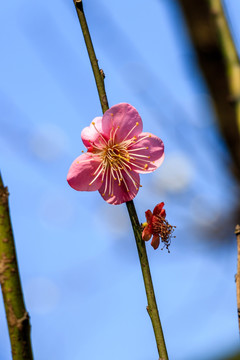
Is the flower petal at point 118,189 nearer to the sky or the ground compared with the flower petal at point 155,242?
nearer to the sky

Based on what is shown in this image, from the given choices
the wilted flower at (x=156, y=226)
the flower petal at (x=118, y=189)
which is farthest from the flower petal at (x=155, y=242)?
the flower petal at (x=118, y=189)

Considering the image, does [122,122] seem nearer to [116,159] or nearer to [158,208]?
[116,159]

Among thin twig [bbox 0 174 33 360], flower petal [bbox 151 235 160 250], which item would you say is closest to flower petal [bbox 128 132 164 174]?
flower petal [bbox 151 235 160 250]

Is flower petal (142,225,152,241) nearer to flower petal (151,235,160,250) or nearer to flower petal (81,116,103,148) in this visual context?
flower petal (151,235,160,250)

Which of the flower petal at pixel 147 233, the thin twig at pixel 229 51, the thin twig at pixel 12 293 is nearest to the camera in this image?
the thin twig at pixel 229 51

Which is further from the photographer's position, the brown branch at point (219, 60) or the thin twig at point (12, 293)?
the thin twig at point (12, 293)

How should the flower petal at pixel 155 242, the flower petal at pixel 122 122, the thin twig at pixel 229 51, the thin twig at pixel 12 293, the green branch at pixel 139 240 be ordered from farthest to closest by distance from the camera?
the flower petal at pixel 122 122
the flower petal at pixel 155 242
the green branch at pixel 139 240
the thin twig at pixel 12 293
the thin twig at pixel 229 51

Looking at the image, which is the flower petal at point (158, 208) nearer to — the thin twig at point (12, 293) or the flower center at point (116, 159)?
the flower center at point (116, 159)
